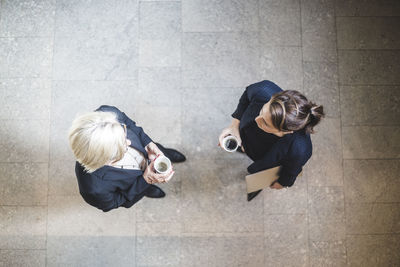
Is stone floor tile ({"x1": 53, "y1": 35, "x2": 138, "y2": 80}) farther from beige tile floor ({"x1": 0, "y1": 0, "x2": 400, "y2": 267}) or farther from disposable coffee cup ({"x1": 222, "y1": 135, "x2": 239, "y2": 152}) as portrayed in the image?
disposable coffee cup ({"x1": 222, "y1": 135, "x2": 239, "y2": 152})

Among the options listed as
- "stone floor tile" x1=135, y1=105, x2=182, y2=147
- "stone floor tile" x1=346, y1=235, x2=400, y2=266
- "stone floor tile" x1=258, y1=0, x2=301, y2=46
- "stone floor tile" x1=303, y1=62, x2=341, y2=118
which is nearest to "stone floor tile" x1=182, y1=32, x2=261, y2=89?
"stone floor tile" x1=258, y1=0, x2=301, y2=46

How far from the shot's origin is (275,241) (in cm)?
301

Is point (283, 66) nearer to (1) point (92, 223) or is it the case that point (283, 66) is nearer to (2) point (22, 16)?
(1) point (92, 223)

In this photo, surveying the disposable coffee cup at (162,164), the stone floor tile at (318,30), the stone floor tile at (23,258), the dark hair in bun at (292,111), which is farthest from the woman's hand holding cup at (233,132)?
the stone floor tile at (23,258)

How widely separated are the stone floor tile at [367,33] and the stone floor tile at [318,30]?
9cm

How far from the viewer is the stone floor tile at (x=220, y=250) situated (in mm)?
2975

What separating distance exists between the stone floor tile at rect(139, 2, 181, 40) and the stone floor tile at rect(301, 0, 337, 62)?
1.36 metres

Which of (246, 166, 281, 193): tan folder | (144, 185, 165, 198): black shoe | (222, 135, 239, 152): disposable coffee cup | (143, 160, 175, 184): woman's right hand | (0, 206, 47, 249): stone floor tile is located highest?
(222, 135, 239, 152): disposable coffee cup

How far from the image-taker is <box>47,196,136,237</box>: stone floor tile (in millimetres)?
2992

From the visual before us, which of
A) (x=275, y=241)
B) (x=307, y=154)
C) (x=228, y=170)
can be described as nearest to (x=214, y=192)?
(x=228, y=170)

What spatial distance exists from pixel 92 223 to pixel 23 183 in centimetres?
84


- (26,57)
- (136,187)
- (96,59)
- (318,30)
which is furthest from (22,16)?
(318,30)

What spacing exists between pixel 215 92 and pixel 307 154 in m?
1.34

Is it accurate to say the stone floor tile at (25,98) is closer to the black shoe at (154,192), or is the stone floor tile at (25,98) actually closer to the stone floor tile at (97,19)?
the stone floor tile at (97,19)
